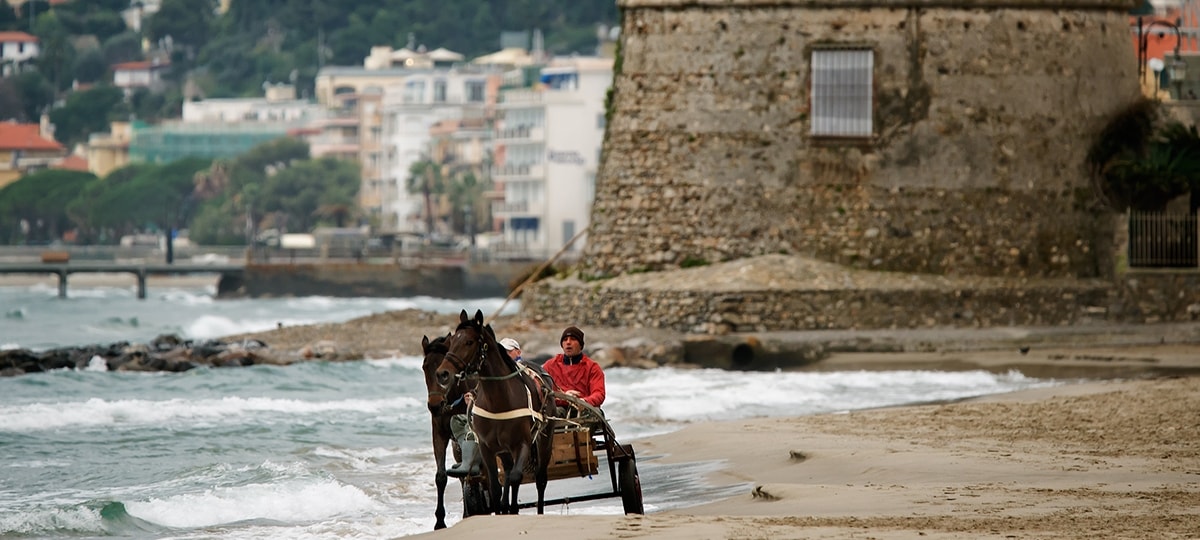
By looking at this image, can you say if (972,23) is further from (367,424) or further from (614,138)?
(367,424)

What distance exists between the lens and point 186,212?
A: 136375 millimetres

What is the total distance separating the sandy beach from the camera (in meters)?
11.6

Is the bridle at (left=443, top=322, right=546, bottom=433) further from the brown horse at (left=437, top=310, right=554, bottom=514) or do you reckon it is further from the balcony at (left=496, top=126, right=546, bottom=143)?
the balcony at (left=496, top=126, right=546, bottom=143)

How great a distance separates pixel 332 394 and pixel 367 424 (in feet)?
11.1

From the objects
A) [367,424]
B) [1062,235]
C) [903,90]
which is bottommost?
[367,424]

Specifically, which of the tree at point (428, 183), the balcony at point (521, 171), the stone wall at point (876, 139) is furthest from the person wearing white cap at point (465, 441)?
the tree at point (428, 183)

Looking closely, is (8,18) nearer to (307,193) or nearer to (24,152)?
(24,152)

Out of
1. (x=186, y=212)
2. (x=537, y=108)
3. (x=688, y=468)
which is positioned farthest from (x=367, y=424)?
(x=186, y=212)

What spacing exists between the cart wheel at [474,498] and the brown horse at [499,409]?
365 millimetres

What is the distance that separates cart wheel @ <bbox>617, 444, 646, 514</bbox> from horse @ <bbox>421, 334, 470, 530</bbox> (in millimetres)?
922

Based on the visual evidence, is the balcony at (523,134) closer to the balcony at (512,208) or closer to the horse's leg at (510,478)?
the balcony at (512,208)

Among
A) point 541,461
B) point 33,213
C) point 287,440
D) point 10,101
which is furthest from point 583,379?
point 10,101

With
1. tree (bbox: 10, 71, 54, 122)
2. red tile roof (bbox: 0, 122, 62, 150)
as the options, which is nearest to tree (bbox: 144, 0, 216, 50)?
tree (bbox: 10, 71, 54, 122)

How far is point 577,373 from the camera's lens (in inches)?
544
